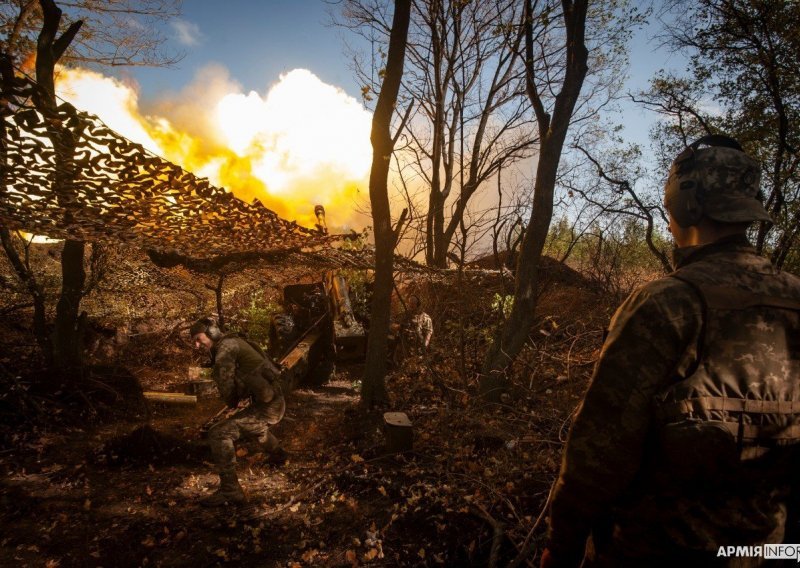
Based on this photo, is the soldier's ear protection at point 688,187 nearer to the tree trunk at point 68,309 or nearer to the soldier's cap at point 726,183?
the soldier's cap at point 726,183

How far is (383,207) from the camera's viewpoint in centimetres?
630

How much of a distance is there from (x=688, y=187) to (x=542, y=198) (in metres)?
4.88

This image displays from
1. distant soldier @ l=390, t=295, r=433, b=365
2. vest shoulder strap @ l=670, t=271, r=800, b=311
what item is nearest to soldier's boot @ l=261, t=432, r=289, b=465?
distant soldier @ l=390, t=295, r=433, b=365

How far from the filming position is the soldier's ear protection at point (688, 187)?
5.16ft

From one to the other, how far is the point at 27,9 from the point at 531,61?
30.8 feet

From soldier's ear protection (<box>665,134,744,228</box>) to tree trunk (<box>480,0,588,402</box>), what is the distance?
470 cm

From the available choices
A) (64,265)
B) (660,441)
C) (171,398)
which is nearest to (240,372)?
(171,398)

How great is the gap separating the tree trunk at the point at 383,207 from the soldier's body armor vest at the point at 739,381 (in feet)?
15.8

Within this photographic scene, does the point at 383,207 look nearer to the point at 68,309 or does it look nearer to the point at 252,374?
the point at 252,374

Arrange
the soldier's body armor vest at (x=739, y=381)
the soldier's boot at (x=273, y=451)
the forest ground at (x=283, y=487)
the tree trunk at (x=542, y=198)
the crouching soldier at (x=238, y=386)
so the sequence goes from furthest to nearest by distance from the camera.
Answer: the tree trunk at (x=542, y=198) < the soldier's boot at (x=273, y=451) < the crouching soldier at (x=238, y=386) < the forest ground at (x=283, y=487) < the soldier's body armor vest at (x=739, y=381)

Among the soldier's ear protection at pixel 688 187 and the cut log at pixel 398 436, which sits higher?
the soldier's ear protection at pixel 688 187

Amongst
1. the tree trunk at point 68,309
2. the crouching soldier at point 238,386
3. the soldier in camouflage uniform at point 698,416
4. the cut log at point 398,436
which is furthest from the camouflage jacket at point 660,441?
the tree trunk at point 68,309

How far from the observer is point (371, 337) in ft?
21.6

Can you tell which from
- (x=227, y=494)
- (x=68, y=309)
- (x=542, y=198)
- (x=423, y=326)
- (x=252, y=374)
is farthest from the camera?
(x=423, y=326)
